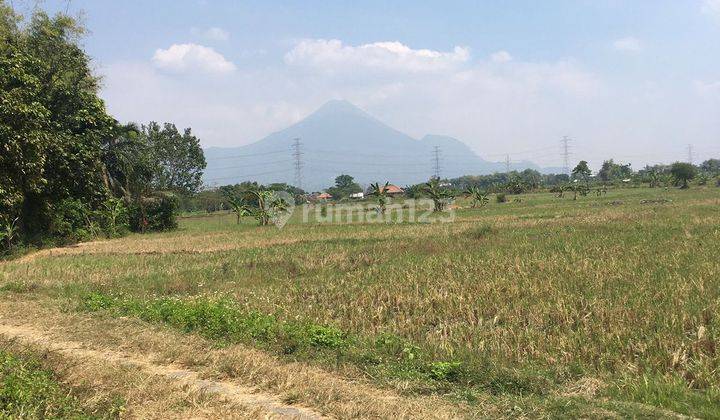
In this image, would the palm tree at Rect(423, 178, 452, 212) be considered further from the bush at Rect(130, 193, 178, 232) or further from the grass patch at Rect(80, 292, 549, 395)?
the grass patch at Rect(80, 292, 549, 395)

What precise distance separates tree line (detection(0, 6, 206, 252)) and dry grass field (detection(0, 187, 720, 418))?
446cm

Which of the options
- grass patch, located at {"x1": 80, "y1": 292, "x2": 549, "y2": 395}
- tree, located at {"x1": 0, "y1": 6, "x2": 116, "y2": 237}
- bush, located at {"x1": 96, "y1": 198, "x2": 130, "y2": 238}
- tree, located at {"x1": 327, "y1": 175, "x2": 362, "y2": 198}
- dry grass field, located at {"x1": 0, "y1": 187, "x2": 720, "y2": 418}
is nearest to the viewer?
dry grass field, located at {"x1": 0, "y1": 187, "x2": 720, "y2": 418}

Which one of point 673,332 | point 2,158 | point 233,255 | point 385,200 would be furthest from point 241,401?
point 385,200

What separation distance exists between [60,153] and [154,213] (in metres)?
16.6

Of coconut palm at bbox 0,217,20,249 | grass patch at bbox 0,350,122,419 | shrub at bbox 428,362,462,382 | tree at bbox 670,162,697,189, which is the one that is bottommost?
shrub at bbox 428,362,462,382

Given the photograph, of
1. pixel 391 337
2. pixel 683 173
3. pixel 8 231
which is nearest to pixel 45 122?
pixel 8 231

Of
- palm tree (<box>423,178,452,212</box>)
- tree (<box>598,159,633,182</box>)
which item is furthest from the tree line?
tree (<box>598,159,633,182</box>)

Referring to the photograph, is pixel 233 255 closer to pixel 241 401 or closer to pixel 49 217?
pixel 49 217

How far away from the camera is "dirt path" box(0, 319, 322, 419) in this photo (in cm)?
405

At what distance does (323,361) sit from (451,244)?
1214 centimetres

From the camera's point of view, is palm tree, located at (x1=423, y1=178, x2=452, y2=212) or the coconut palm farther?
palm tree, located at (x1=423, y1=178, x2=452, y2=212)

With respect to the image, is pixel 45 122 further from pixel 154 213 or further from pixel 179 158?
pixel 179 158

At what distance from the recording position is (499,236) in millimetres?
18328

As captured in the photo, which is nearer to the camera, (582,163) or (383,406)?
(383,406)
